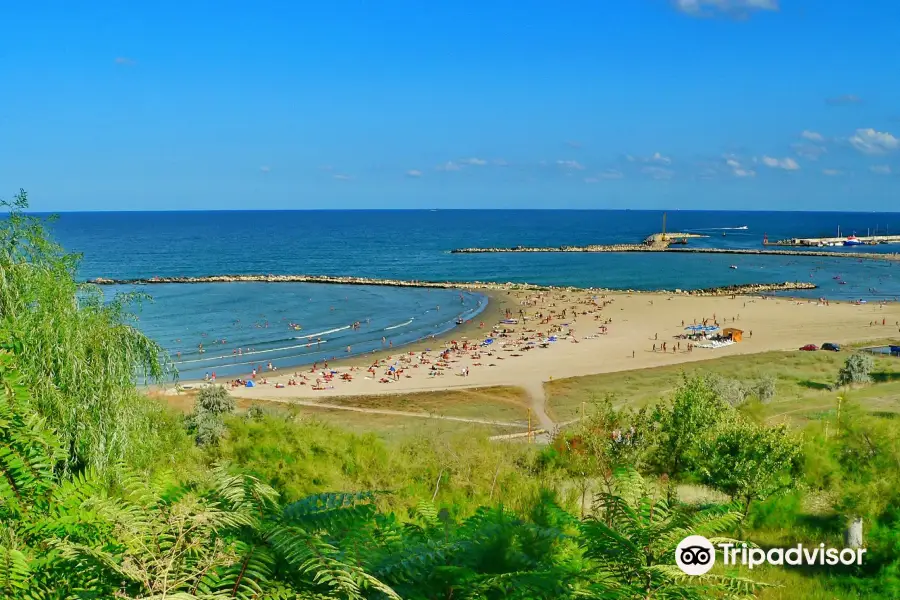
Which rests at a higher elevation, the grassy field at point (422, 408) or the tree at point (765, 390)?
the tree at point (765, 390)

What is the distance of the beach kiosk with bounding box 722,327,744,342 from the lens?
188 feet

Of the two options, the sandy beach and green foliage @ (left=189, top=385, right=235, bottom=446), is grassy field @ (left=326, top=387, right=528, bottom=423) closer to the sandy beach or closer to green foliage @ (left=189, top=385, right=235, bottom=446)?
the sandy beach

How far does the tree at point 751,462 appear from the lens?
14984 millimetres

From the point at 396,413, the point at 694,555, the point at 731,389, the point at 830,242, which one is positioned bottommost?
the point at 396,413

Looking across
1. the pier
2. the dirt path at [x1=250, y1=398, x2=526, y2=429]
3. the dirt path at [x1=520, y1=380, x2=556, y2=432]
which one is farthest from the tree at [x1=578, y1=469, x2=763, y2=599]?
the pier

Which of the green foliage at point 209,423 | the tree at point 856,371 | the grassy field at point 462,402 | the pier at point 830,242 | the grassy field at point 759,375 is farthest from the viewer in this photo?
the pier at point 830,242

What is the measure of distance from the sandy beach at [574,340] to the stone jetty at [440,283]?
5813 mm

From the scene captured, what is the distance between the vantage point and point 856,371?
41312 millimetres

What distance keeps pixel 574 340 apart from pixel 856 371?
22.4m

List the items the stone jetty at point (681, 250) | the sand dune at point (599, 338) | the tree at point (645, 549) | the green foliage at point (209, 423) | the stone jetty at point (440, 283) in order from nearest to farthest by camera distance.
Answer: the tree at point (645, 549)
the green foliage at point (209, 423)
the sand dune at point (599, 338)
the stone jetty at point (440, 283)
the stone jetty at point (681, 250)

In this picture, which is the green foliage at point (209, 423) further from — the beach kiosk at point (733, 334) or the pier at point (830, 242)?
the pier at point (830, 242)

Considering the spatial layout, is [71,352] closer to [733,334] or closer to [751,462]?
[751,462]

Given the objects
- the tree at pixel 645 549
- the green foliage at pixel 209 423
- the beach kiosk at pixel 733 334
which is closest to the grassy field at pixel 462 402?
the green foliage at pixel 209 423

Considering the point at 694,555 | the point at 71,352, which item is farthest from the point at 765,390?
the point at 694,555
